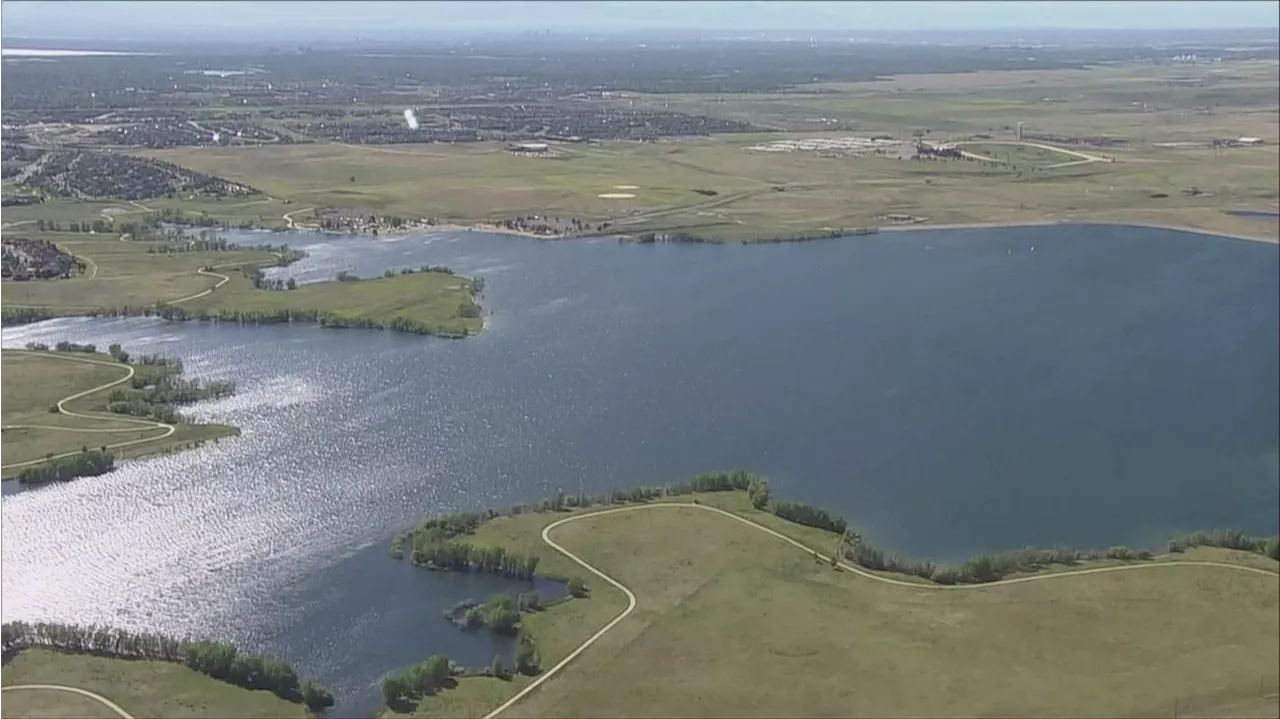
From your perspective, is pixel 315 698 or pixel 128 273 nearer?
pixel 315 698

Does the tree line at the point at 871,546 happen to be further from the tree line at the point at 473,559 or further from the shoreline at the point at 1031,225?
the shoreline at the point at 1031,225

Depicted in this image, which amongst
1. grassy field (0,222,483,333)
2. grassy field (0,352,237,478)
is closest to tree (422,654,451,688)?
grassy field (0,352,237,478)

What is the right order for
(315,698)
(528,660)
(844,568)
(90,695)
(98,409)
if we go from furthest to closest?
(98,409) < (844,568) < (528,660) < (315,698) < (90,695)

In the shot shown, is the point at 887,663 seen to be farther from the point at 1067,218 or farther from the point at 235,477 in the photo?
the point at 1067,218

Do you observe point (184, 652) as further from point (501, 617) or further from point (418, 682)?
point (501, 617)

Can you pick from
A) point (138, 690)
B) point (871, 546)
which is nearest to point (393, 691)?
point (138, 690)

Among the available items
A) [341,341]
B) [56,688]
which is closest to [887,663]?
[56,688]

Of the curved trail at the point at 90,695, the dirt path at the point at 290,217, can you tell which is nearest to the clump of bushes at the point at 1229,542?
the curved trail at the point at 90,695
